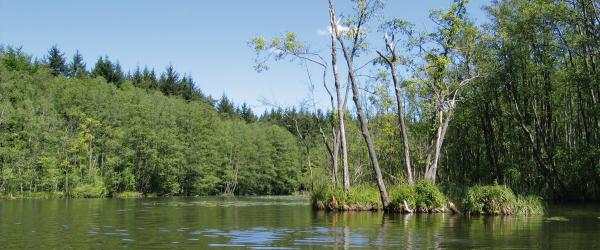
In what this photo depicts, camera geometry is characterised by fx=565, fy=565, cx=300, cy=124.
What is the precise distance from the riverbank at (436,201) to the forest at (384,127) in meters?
0.73

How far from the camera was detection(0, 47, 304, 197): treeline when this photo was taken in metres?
67.8

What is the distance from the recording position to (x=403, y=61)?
35781 mm

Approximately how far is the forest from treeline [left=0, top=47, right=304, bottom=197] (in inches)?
10.0

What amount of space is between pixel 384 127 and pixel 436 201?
19901mm

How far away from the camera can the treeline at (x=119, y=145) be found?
6781 cm

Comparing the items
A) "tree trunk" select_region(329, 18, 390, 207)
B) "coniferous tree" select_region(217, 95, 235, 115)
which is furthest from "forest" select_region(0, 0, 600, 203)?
"coniferous tree" select_region(217, 95, 235, 115)

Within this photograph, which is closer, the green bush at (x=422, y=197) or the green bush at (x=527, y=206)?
the green bush at (x=527, y=206)

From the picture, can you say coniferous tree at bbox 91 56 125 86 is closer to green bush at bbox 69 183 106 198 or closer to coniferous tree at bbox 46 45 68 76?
coniferous tree at bbox 46 45 68 76

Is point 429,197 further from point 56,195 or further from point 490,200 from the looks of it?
point 56,195

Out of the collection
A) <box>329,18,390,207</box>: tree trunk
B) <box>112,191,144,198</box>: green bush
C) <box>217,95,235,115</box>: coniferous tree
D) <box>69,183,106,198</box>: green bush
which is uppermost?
<box>217,95,235,115</box>: coniferous tree

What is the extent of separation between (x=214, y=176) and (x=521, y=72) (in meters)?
59.7

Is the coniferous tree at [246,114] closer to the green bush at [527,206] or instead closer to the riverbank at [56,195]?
the riverbank at [56,195]

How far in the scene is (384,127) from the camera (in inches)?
1918

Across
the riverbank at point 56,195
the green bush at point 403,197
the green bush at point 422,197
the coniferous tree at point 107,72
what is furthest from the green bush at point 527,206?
the coniferous tree at point 107,72
